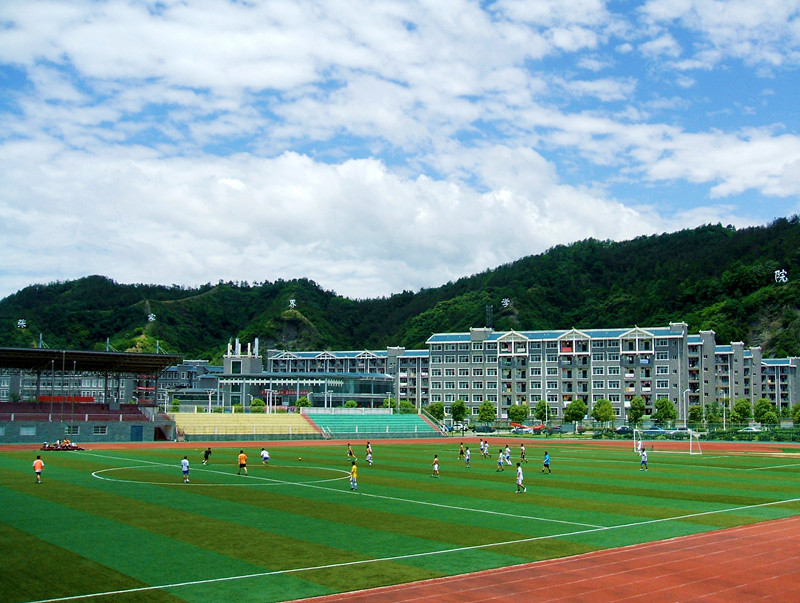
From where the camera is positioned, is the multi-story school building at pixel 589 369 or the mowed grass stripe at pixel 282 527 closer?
the mowed grass stripe at pixel 282 527

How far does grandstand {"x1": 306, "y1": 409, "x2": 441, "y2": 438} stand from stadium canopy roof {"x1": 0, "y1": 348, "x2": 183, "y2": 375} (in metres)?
22.7

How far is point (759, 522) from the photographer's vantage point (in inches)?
1209

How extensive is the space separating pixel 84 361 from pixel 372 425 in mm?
39194

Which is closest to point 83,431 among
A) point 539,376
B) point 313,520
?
point 313,520

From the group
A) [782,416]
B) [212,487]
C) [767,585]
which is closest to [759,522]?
[767,585]

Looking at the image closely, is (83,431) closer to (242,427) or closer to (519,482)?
(242,427)

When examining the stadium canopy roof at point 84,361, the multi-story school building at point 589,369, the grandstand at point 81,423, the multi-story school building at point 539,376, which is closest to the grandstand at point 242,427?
the grandstand at point 81,423

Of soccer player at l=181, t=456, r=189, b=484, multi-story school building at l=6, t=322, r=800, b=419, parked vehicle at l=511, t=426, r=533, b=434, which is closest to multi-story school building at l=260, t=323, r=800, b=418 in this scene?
multi-story school building at l=6, t=322, r=800, b=419

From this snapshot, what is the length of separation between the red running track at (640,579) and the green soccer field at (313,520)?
1.05m

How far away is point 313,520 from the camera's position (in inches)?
1169

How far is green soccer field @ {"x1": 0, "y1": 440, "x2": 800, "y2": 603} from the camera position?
2033cm

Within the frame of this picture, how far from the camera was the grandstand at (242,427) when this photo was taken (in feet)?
287

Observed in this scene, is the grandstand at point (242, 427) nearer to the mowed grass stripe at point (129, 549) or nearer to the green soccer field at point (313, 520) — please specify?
the green soccer field at point (313, 520)

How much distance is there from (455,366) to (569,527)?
13148 centimetres
